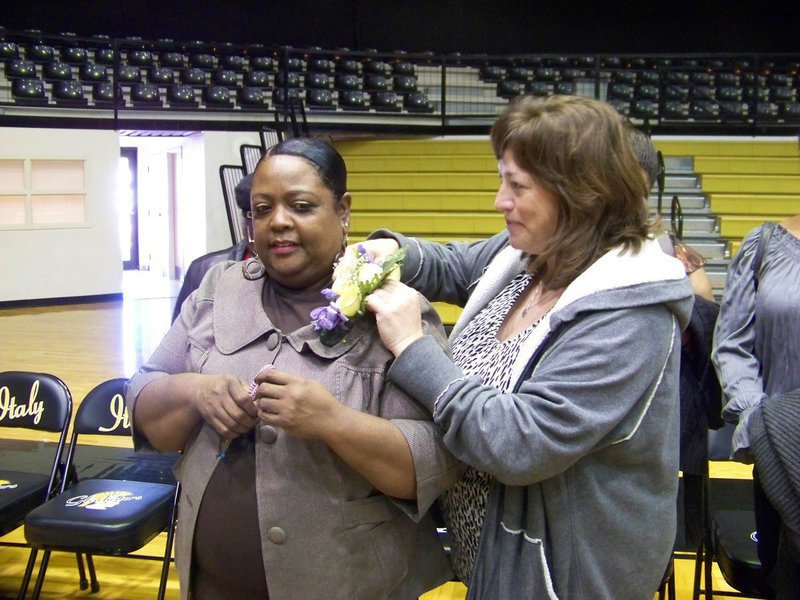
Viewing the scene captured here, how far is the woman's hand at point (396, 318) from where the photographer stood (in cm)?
139

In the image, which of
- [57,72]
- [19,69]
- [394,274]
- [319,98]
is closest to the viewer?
[394,274]

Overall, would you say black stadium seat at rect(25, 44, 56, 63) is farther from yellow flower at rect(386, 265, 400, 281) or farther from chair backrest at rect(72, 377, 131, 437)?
yellow flower at rect(386, 265, 400, 281)

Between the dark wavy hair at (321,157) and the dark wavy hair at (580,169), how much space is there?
0.29 meters

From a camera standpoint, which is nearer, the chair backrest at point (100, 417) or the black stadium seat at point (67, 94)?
the chair backrest at point (100, 417)

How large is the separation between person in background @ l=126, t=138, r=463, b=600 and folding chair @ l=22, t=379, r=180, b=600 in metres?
1.26

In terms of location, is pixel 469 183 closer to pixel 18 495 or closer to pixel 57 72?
pixel 57 72

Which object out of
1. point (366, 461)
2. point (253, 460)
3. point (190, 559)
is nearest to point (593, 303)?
point (366, 461)

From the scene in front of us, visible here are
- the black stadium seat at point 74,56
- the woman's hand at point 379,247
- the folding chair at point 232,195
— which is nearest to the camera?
the woman's hand at point 379,247

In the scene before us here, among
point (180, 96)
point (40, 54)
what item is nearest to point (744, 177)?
point (180, 96)

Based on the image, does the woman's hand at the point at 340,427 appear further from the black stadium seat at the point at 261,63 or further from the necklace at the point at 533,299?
the black stadium seat at the point at 261,63

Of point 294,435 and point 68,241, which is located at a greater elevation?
Answer: point 68,241

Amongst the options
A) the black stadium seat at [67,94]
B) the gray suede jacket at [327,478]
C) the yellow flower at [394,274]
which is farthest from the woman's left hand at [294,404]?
the black stadium seat at [67,94]

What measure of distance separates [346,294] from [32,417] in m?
2.30

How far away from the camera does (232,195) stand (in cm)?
1031
